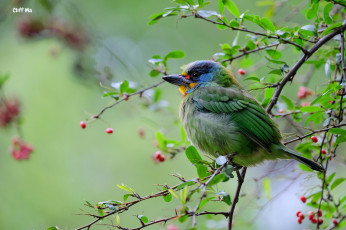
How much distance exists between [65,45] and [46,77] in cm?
256

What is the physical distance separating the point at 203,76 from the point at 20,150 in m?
1.57

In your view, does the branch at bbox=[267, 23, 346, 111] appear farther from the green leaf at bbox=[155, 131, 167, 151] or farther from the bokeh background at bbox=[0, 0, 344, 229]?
the bokeh background at bbox=[0, 0, 344, 229]

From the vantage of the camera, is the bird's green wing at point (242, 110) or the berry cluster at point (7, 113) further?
the berry cluster at point (7, 113)

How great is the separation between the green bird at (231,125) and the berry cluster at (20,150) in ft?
4.37

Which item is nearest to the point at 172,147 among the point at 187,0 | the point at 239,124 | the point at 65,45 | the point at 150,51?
the point at 239,124

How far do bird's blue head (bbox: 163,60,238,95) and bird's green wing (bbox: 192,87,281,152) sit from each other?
5.0 inches

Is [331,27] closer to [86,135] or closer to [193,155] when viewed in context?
[193,155]

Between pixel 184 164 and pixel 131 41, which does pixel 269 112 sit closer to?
pixel 184 164

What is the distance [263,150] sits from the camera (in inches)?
111

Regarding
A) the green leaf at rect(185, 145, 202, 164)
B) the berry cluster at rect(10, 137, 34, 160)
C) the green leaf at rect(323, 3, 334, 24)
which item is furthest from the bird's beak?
the berry cluster at rect(10, 137, 34, 160)

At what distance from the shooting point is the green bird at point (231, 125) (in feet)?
9.12

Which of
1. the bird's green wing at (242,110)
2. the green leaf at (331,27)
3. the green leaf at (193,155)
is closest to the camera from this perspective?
the green leaf at (193,155)

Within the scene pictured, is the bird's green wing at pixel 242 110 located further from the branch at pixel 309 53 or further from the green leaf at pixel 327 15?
the green leaf at pixel 327 15

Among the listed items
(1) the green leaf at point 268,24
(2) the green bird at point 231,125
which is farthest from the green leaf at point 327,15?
(2) the green bird at point 231,125
